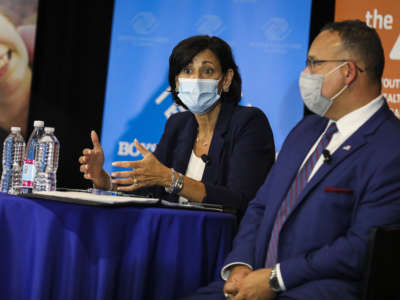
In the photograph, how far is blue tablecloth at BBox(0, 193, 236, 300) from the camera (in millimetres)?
2047

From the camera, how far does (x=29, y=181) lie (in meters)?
2.48

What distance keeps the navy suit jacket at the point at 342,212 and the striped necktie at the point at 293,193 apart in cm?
2

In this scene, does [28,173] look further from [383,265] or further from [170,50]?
[170,50]

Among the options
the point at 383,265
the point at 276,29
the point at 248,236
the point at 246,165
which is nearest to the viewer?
the point at 383,265

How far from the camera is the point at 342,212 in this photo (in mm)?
1937

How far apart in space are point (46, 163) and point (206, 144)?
971mm

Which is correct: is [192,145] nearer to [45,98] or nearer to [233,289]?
[233,289]

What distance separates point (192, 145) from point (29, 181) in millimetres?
1119

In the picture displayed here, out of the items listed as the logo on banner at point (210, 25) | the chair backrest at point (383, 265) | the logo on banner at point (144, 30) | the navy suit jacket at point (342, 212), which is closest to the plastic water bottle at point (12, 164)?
the navy suit jacket at point (342, 212)

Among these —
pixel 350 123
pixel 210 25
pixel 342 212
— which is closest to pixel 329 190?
pixel 342 212

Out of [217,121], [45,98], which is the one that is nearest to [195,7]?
[45,98]

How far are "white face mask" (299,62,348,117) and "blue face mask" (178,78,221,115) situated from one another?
1083 millimetres

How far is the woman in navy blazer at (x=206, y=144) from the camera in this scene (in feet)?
9.08

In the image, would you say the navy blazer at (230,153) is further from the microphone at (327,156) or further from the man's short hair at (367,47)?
the man's short hair at (367,47)
